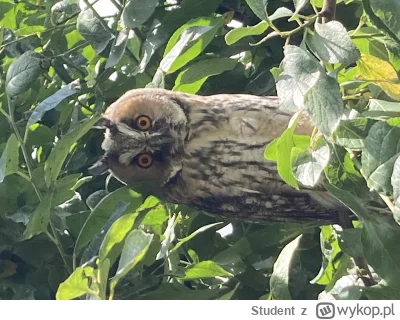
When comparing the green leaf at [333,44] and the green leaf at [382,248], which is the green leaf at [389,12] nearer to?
the green leaf at [333,44]

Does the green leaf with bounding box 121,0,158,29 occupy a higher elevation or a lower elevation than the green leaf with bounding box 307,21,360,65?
lower

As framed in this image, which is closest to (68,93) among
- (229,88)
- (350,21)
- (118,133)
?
(118,133)

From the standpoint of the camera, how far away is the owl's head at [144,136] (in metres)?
1.74

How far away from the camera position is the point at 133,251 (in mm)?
1094

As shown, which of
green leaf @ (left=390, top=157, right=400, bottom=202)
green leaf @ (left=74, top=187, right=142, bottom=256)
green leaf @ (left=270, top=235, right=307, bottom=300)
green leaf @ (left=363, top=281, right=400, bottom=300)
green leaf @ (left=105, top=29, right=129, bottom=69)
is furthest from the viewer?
green leaf @ (left=105, top=29, right=129, bottom=69)

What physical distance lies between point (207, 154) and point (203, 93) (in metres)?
0.16

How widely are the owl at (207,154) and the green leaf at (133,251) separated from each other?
0.47 metres

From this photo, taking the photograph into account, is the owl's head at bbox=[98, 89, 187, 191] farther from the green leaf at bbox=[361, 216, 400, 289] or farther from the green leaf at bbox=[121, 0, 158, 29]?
the green leaf at bbox=[361, 216, 400, 289]

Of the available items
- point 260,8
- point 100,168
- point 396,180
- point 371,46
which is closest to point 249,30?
point 260,8

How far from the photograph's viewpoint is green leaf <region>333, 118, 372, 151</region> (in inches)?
42.6

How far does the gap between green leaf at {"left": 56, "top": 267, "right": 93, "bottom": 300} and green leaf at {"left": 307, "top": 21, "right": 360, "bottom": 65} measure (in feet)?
1.43

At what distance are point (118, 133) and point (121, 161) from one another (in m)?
0.06

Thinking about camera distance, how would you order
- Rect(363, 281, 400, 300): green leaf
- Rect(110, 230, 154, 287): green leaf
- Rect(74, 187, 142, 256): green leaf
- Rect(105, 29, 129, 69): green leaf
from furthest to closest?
Rect(105, 29, 129, 69): green leaf < Rect(74, 187, 142, 256): green leaf < Rect(363, 281, 400, 300): green leaf < Rect(110, 230, 154, 287): green leaf

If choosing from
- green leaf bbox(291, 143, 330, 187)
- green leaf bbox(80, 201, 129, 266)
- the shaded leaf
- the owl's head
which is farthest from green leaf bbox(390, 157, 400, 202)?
the owl's head
